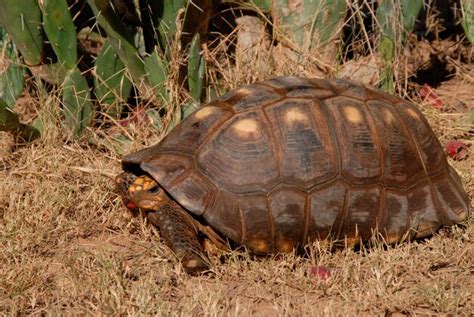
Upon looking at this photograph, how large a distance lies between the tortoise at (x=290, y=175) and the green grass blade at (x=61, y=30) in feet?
4.24

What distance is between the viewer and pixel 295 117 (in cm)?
415

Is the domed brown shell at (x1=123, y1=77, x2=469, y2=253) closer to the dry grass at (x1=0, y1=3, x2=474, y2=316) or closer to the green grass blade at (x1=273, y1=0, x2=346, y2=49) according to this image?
the dry grass at (x1=0, y1=3, x2=474, y2=316)

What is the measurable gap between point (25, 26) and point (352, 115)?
2.32m

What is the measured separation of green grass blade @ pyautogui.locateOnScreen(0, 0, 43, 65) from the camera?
5.23 meters

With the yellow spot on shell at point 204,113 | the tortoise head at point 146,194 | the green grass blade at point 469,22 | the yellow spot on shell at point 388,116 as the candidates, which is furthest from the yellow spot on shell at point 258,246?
the green grass blade at point 469,22

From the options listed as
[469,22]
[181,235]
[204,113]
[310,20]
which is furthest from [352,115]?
[469,22]

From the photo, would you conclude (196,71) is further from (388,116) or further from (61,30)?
(388,116)

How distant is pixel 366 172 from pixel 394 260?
0.46 m

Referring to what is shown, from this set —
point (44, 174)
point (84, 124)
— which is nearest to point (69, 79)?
point (84, 124)

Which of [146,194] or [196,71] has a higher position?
[196,71]

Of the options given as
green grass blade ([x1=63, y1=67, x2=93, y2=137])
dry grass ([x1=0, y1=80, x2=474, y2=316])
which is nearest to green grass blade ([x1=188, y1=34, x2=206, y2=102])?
green grass blade ([x1=63, y1=67, x2=93, y2=137])

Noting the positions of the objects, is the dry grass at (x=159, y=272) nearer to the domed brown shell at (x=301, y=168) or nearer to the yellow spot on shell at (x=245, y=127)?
the domed brown shell at (x=301, y=168)

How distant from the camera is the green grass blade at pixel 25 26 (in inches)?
206

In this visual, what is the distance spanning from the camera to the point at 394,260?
4.00 meters
